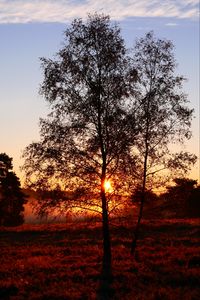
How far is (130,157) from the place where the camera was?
91.8ft

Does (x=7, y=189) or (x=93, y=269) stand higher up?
(x=7, y=189)

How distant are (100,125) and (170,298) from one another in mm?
11390

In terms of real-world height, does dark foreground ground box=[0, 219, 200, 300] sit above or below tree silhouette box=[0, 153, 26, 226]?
below

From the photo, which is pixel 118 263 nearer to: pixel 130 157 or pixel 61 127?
pixel 130 157

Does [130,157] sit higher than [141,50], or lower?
lower

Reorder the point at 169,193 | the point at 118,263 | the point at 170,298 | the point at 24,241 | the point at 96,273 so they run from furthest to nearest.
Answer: the point at 24,241, the point at 169,193, the point at 118,263, the point at 96,273, the point at 170,298

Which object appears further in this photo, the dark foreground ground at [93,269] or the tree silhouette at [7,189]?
the tree silhouette at [7,189]

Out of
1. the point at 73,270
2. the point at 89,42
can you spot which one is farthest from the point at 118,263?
the point at 89,42

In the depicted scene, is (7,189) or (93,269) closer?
(93,269)

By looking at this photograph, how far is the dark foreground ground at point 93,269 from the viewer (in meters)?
20.5

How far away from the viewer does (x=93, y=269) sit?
26594 millimetres

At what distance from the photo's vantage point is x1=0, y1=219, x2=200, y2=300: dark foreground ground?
20.5 meters

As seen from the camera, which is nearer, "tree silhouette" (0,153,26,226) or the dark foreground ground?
the dark foreground ground

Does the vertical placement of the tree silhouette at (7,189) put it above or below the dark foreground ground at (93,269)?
above
